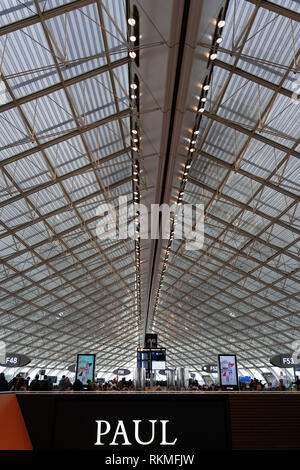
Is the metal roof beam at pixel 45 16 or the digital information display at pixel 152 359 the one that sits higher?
the metal roof beam at pixel 45 16

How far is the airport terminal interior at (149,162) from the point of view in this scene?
12.3 metres

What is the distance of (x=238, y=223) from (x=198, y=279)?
13676 millimetres

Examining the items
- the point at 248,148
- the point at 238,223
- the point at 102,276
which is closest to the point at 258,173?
the point at 248,148

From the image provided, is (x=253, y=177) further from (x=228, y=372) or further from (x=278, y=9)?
(x=228, y=372)

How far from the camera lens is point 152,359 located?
26844 millimetres

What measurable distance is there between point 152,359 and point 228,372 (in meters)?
7.84

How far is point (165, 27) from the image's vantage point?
10.1 metres

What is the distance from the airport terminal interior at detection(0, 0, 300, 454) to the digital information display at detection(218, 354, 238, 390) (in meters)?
0.08

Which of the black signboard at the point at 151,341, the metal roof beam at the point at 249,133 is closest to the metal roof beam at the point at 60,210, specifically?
the metal roof beam at the point at 249,133

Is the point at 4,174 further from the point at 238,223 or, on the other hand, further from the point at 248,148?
the point at 238,223
